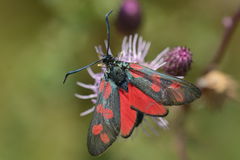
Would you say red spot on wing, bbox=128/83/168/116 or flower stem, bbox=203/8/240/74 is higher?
red spot on wing, bbox=128/83/168/116

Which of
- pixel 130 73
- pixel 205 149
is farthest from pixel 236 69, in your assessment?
pixel 130 73

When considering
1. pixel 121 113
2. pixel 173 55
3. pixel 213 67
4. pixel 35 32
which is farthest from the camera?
pixel 35 32

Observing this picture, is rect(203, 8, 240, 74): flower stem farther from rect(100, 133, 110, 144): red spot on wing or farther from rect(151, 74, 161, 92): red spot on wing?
rect(100, 133, 110, 144): red spot on wing

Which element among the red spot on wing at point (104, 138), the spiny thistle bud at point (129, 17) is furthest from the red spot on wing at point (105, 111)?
the spiny thistle bud at point (129, 17)

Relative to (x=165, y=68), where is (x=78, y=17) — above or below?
above

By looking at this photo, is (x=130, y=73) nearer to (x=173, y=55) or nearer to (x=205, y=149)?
(x=173, y=55)

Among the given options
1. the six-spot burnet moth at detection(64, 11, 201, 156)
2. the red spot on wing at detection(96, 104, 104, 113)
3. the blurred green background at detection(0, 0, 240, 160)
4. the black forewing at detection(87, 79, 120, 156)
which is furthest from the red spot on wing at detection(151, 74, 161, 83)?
the blurred green background at detection(0, 0, 240, 160)

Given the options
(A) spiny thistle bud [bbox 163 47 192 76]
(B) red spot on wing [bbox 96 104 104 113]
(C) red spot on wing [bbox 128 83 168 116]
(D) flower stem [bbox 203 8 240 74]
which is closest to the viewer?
(C) red spot on wing [bbox 128 83 168 116]

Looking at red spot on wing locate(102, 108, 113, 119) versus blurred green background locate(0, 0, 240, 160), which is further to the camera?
blurred green background locate(0, 0, 240, 160)

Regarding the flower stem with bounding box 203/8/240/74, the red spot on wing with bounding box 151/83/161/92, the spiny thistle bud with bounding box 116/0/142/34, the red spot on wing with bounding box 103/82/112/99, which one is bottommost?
the flower stem with bounding box 203/8/240/74
